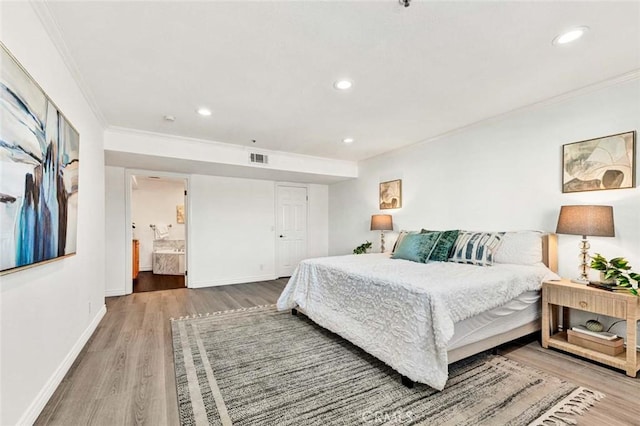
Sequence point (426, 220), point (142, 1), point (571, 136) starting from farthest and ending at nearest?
1. point (426, 220)
2. point (571, 136)
3. point (142, 1)

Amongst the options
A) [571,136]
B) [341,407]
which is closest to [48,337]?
[341,407]

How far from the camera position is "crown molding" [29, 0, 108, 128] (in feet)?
5.35

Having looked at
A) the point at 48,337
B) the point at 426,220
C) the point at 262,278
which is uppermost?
the point at 426,220

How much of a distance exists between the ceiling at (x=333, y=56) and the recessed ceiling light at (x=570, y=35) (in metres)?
0.05

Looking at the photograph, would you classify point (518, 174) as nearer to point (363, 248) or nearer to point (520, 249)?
point (520, 249)

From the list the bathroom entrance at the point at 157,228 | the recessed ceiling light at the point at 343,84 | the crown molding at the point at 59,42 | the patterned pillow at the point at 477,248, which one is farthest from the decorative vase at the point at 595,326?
the bathroom entrance at the point at 157,228

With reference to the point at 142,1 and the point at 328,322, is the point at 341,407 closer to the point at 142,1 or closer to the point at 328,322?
the point at 328,322

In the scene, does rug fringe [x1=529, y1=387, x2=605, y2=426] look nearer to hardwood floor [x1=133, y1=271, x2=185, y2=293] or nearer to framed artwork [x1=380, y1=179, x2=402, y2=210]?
framed artwork [x1=380, y1=179, x2=402, y2=210]

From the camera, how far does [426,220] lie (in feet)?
14.0

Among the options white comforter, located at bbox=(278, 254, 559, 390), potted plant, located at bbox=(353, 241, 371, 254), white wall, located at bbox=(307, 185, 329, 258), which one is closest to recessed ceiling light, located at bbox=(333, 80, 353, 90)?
white comforter, located at bbox=(278, 254, 559, 390)

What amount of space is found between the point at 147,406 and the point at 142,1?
240 centimetres

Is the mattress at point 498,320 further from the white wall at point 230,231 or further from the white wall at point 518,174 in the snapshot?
the white wall at point 230,231

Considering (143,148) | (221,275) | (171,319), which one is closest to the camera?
(171,319)

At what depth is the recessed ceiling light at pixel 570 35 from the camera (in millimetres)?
1863
